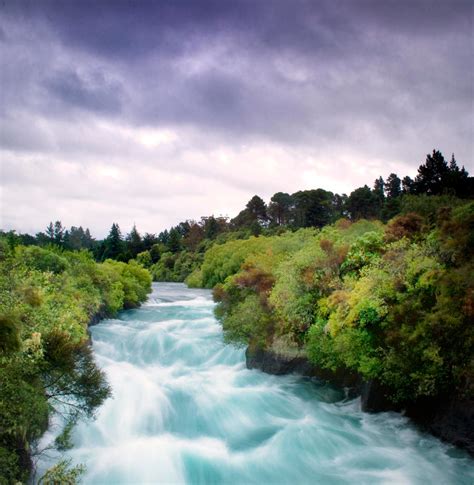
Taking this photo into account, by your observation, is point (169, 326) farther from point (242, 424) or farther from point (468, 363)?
point (468, 363)

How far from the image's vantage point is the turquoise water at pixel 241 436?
12.4 meters

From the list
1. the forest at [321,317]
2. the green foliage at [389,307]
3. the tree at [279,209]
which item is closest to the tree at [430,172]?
the forest at [321,317]

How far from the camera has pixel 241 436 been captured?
1511cm

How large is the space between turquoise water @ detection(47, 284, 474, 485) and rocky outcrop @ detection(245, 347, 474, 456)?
344mm

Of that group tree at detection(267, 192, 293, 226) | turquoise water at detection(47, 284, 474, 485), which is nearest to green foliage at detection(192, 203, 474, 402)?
turquoise water at detection(47, 284, 474, 485)

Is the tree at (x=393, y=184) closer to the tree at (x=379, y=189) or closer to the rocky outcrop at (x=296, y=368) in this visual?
the tree at (x=379, y=189)

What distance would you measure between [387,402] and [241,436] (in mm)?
5301

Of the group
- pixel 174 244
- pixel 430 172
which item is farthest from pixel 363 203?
pixel 174 244

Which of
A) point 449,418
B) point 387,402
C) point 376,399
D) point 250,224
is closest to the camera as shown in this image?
point 449,418

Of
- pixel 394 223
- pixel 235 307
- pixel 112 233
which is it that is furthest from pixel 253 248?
pixel 112 233

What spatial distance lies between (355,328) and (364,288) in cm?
141

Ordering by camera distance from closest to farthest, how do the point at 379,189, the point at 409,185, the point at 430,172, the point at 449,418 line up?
the point at 449,418 → the point at 430,172 → the point at 409,185 → the point at 379,189

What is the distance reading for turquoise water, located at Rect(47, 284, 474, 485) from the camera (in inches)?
488

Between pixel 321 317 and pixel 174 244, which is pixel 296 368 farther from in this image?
pixel 174 244
